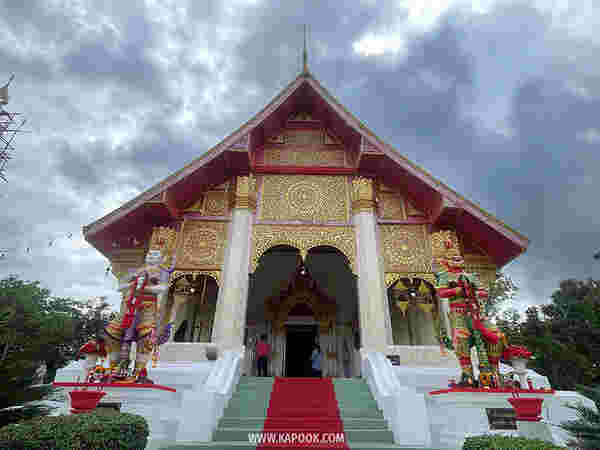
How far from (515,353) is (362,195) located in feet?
14.0

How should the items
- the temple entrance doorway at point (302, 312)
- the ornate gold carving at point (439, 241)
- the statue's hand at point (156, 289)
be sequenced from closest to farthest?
the statue's hand at point (156, 289)
the ornate gold carving at point (439, 241)
the temple entrance doorway at point (302, 312)

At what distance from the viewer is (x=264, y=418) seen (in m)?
4.40

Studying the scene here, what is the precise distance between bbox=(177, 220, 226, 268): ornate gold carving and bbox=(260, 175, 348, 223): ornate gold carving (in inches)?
42.5

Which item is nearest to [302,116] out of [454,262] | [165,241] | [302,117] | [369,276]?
[302,117]

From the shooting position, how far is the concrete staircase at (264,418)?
386cm

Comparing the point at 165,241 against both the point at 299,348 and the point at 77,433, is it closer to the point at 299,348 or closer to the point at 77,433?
the point at 77,433

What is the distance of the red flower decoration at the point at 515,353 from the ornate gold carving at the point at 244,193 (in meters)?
5.29

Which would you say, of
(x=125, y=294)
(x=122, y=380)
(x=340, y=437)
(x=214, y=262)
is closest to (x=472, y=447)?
(x=340, y=437)

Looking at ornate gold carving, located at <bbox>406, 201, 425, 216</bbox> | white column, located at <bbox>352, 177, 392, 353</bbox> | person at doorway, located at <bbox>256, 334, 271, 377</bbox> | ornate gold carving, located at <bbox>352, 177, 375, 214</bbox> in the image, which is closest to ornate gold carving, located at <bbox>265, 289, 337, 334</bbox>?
person at doorway, located at <bbox>256, 334, 271, 377</bbox>

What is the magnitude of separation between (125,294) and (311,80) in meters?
6.35

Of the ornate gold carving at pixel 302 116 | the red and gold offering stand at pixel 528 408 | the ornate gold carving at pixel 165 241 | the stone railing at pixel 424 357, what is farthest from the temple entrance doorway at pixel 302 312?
the red and gold offering stand at pixel 528 408

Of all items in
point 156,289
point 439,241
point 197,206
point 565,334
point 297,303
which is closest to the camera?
point 156,289

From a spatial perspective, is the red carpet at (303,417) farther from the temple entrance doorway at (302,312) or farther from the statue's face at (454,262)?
the temple entrance doorway at (302,312)

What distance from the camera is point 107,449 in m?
2.57
